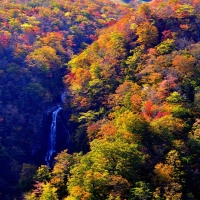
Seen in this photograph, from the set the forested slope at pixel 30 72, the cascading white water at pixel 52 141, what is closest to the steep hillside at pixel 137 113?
the cascading white water at pixel 52 141

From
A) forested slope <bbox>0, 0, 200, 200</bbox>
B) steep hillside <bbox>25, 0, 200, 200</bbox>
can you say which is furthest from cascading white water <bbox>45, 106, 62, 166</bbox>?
steep hillside <bbox>25, 0, 200, 200</bbox>

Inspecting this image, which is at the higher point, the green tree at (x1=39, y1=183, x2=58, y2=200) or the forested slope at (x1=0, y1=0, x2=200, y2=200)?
the forested slope at (x1=0, y1=0, x2=200, y2=200)

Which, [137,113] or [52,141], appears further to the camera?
[52,141]

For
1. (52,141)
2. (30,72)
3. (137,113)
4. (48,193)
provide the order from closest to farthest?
(48,193), (137,113), (52,141), (30,72)

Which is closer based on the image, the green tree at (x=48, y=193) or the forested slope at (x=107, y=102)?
the forested slope at (x=107, y=102)

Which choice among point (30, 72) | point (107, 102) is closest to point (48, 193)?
point (107, 102)

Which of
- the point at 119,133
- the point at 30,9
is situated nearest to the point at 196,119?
the point at 119,133

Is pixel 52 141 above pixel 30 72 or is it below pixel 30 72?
below

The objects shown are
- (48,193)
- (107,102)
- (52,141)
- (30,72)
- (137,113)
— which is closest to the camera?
(48,193)

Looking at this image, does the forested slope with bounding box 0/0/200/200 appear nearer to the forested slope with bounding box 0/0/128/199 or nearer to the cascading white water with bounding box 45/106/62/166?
the forested slope with bounding box 0/0/128/199

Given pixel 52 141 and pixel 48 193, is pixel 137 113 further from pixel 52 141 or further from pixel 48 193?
pixel 52 141

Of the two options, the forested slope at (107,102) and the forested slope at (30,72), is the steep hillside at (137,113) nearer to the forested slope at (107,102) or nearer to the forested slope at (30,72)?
the forested slope at (107,102)
